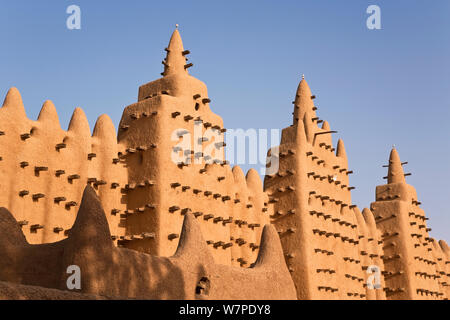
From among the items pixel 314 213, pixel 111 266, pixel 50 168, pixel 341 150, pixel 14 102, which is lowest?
pixel 111 266

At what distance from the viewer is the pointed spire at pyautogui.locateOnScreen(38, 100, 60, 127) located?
748 inches

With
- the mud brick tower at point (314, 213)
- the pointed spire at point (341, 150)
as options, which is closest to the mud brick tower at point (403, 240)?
the mud brick tower at point (314, 213)

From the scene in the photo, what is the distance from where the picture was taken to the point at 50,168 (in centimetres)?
1861

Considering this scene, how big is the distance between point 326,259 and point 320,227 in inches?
54.0

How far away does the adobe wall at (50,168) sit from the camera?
57.7ft

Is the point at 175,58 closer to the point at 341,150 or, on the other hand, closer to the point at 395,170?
the point at 341,150

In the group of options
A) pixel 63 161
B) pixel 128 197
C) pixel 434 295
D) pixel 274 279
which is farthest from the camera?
pixel 434 295

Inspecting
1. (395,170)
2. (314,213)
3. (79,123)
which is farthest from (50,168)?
(395,170)

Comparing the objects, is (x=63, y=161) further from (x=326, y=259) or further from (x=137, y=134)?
(x=326, y=259)

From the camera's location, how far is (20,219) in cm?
1748

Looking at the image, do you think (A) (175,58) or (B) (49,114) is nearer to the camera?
(B) (49,114)

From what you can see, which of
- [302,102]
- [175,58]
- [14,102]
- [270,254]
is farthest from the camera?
[302,102]

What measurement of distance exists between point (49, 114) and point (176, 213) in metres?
5.17
